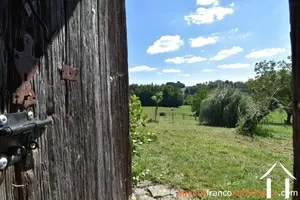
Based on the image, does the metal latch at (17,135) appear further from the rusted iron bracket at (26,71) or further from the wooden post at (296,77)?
the wooden post at (296,77)

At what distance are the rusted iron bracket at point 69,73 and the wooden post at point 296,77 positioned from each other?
811mm


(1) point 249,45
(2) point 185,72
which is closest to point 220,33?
(1) point 249,45

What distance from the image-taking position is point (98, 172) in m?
0.86

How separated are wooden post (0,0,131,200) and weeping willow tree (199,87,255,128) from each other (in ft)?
36.0

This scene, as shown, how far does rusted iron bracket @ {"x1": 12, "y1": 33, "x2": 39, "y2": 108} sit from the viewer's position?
1.90 ft

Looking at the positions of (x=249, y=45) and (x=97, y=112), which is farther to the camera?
(x=249, y=45)

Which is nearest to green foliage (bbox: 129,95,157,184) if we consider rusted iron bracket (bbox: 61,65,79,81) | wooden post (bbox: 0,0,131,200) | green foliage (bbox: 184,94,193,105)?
wooden post (bbox: 0,0,131,200)

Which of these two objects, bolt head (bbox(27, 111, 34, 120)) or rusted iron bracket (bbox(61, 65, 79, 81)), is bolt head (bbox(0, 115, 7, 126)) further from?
rusted iron bracket (bbox(61, 65, 79, 81))

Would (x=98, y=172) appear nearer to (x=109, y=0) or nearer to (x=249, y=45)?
(x=109, y=0)

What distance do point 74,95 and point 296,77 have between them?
0.83 meters

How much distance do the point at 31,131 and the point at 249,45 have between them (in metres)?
13.2

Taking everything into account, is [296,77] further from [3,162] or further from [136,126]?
[136,126]

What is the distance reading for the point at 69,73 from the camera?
0.73 metres

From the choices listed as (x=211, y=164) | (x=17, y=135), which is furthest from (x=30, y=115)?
(x=211, y=164)
